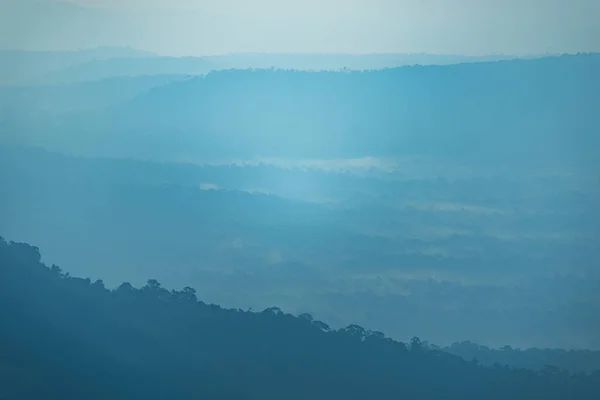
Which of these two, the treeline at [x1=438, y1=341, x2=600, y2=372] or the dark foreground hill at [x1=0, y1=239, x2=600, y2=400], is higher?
the treeline at [x1=438, y1=341, x2=600, y2=372]

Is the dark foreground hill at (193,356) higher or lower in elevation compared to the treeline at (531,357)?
lower

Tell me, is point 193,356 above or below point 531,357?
below

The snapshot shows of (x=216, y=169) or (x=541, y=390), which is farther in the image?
(x=216, y=169)

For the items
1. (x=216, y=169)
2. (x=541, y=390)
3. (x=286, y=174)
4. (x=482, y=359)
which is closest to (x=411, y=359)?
(x=482, y=359)

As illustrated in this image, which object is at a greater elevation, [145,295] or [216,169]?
[216,169]

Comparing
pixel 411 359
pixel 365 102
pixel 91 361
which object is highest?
pixel 365 102

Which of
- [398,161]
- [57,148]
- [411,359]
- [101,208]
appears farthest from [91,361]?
[398,161]

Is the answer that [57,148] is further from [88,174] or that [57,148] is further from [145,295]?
[145,295]
